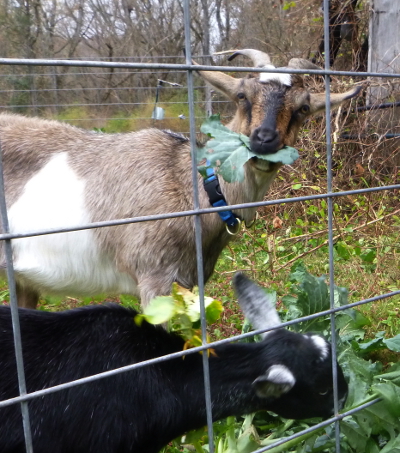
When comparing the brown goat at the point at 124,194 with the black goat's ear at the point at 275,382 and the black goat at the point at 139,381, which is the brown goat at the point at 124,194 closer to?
the black goat at the point at 139,381

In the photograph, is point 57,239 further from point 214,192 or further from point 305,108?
point 305,108

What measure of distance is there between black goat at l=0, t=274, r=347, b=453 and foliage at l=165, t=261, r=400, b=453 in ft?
0.36

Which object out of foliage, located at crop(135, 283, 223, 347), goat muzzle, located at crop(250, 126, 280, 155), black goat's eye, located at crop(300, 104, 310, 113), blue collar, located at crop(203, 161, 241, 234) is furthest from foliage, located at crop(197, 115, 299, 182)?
black goat's eye, located at crop(300, 104, 310, 113)

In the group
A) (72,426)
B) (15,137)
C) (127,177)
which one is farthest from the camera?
(15,137)

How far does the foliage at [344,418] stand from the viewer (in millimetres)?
1907

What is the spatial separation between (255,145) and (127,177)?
86 cm

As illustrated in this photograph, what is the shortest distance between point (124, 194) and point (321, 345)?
1.45 meters

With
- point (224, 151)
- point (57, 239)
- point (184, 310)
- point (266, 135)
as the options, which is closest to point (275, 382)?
point (184, 310)

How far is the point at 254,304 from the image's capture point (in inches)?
72.8

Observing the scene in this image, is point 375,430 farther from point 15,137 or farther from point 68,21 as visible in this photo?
point 68,21

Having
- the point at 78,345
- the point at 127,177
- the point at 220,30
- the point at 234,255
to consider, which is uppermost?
the point at 220,30

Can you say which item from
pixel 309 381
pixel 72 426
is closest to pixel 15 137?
pixel 72 426

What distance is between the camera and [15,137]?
10.5 feet

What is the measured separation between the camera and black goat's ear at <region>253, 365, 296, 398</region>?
175cm
